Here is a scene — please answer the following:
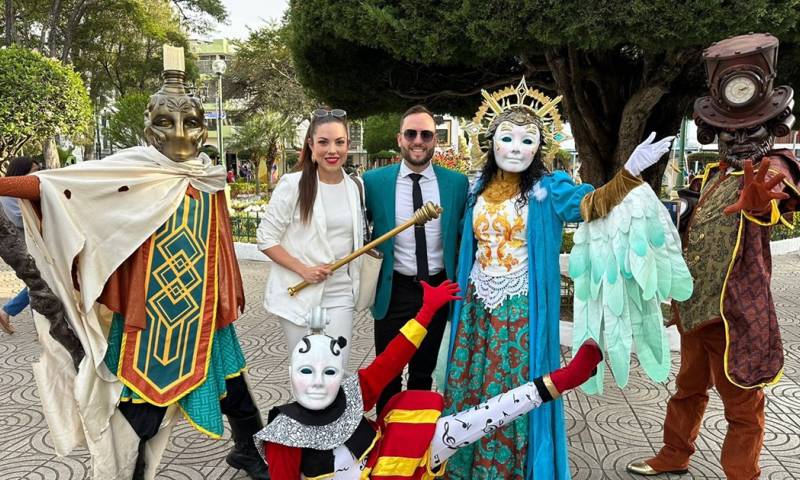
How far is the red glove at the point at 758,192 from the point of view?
2324mm

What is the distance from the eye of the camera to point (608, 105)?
734cm

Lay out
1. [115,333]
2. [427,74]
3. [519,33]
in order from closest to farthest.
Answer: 1. [115,333]
2. [519,33]
3. [427,74]

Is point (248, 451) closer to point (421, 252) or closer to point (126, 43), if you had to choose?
point (421, 252)

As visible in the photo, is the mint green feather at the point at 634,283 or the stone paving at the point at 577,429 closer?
the mint green feather at the point at 634,283

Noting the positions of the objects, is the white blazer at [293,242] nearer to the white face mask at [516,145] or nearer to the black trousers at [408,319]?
the black trousers at [408,319]

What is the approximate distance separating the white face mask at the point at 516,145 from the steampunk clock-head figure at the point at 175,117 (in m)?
1.42

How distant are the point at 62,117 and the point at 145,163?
12.2 m

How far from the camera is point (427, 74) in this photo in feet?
26.4

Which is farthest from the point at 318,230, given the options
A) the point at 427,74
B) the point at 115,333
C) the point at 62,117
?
the point at 62,117

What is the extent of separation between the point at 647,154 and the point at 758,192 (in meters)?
0.55

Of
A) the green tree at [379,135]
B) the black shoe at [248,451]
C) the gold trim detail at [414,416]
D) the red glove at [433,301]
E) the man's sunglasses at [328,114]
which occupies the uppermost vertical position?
the green tree at [379,135]

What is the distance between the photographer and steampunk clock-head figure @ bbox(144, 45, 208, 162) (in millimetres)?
2555

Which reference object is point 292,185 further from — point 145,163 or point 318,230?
point 145,163

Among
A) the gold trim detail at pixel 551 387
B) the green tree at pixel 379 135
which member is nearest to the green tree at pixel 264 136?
the green tree at pixel 379 135
